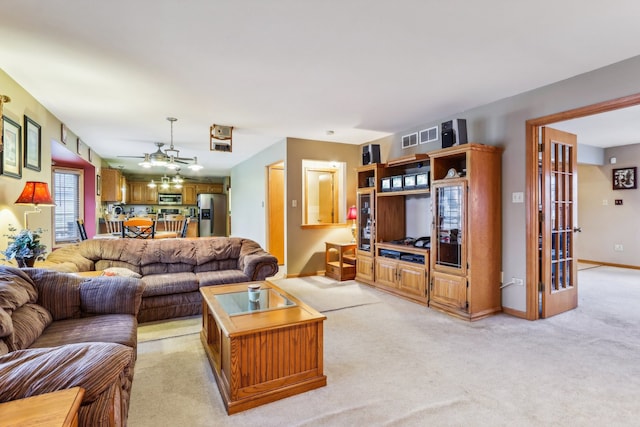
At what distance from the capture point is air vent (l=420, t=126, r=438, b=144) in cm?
445

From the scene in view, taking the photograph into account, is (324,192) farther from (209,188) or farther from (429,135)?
(209,188)

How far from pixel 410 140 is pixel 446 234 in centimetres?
176

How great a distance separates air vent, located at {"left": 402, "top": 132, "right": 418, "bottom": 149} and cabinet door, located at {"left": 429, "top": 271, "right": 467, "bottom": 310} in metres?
2.03

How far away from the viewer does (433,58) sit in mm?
2627

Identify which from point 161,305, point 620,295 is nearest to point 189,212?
point 161,305

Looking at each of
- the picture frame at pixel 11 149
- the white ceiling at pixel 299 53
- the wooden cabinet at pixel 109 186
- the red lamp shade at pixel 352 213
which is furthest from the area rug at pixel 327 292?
the wooden cabinet at pixel 109 186

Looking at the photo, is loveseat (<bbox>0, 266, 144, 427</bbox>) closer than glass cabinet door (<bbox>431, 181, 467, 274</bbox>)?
Yes

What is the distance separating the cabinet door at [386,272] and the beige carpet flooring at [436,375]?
0.88m

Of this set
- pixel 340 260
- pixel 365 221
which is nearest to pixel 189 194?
pixel 340 260

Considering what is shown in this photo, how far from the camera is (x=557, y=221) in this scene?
3594 millimetres

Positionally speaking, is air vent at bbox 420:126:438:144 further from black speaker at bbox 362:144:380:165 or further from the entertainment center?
black speaker at bbox 362:144:380:165

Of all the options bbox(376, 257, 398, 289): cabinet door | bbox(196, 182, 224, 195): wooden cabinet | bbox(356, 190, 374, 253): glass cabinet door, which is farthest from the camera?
bbox(196, 182, 224, 195): wooden cabinet

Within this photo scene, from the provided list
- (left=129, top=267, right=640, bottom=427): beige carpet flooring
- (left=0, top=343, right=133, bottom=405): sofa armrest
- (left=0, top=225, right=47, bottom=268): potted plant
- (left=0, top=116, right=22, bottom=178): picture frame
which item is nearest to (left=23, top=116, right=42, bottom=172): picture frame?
(left=0, top=116, right=22, bottom=178): picture frame

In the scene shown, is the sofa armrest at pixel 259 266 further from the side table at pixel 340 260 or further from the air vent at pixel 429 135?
the air vent at pixel 429 135
